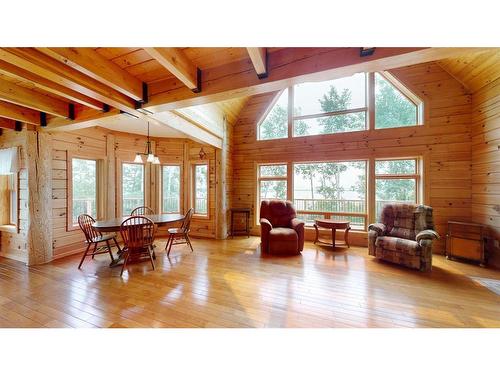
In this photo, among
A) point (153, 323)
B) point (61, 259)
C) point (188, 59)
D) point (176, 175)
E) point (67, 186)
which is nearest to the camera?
point (153, 323)

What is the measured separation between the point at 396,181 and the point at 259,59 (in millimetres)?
4108

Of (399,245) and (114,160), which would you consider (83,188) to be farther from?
(399,245)

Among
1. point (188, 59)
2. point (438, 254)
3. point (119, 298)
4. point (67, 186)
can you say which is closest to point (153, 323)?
point (119, 298)

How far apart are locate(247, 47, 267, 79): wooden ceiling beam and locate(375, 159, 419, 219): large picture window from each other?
3.65 meters

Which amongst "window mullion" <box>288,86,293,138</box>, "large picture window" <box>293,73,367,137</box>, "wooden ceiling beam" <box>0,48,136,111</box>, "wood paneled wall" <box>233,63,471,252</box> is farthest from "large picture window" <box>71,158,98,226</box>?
"wood paneled wall" <box>233,63,471,252</box>

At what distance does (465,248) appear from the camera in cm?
313

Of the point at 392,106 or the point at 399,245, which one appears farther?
the point at 392,106

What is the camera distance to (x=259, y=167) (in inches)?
201

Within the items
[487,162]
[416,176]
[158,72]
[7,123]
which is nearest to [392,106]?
[416,176]

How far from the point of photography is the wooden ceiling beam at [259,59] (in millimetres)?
1418

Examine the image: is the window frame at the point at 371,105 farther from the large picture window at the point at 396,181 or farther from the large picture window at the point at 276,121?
the large picture window at the point at 396,181

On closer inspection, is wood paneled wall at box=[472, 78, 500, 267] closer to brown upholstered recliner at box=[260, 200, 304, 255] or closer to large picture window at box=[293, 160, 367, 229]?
large picture window at box=[293, 160, 367, 229]
